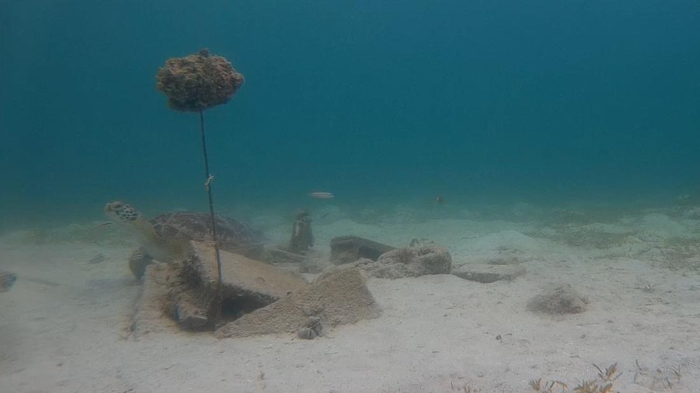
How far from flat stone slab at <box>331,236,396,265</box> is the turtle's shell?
1.62 m

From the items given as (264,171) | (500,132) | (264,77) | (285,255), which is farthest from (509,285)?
(264,77)

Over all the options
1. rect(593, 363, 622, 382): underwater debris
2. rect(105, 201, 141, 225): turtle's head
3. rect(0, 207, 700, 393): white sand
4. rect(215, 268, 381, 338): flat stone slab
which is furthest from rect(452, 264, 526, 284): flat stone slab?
rect(105, 201, 141, 225): turtle's head

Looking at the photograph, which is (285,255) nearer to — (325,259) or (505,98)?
(325,259)

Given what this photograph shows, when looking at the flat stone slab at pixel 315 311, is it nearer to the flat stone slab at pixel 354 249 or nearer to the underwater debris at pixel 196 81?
the underwater debris at pixel 196 81

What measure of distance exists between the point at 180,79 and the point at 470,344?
12.5 ft

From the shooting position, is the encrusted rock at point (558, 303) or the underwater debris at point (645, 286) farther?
the underwater debris at point (645, 286)

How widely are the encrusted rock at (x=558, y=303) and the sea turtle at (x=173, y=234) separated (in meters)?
4.66

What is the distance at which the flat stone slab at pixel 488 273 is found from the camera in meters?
6.59

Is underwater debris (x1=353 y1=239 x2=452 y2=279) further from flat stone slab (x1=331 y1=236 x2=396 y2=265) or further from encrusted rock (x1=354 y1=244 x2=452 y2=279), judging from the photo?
flat stone slab (x1=331 y1=236 x2=396 y2=265)

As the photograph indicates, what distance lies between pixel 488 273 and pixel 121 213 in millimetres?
5557

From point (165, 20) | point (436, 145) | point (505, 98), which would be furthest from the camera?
point (505, 98)

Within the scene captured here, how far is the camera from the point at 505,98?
125m

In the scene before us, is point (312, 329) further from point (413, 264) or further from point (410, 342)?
point (413, 264)

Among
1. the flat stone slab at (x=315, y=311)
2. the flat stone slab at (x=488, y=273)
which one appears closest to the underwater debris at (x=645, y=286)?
the flat stone slab at (x=488, y=273)
